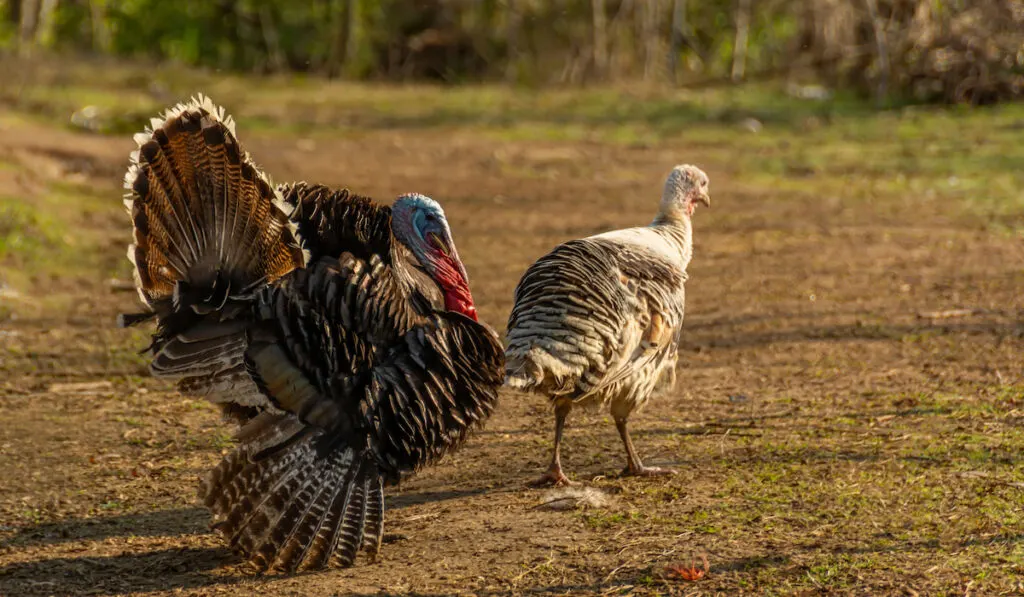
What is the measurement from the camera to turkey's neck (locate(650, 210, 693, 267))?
249 inches

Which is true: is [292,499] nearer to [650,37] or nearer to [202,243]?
[202,243]

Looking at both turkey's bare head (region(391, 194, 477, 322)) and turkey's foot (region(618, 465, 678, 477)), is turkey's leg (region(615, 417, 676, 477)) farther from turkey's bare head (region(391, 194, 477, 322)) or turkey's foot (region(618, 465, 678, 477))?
turkey's bare head (region(391, 194, 477, 322))

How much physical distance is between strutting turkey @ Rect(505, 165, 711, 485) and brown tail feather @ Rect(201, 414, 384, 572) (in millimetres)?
777

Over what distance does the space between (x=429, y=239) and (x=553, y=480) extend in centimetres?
122

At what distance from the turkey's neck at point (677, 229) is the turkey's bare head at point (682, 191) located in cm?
2

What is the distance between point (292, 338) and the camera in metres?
4.91

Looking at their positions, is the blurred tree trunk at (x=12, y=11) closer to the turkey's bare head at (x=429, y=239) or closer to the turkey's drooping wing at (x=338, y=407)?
the turkey's bare head at (x=429, y=239)

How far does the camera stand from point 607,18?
20844 millimetres

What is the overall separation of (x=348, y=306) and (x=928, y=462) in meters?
2.77

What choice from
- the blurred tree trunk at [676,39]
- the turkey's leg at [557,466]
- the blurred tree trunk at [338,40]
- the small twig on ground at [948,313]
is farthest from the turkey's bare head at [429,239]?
the blurred tree trunk at [338,40]

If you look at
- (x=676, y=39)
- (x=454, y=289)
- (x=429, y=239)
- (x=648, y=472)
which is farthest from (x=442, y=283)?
(x=676, y=39)

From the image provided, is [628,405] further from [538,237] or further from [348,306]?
[538,237]

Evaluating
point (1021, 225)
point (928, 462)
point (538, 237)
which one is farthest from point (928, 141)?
point (928, 462)

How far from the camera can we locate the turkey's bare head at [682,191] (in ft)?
21.6
